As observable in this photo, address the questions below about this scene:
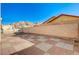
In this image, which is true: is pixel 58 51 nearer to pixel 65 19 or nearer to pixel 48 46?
pixel 48 46

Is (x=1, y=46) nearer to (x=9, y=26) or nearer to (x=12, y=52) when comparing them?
(x=12, y=52)

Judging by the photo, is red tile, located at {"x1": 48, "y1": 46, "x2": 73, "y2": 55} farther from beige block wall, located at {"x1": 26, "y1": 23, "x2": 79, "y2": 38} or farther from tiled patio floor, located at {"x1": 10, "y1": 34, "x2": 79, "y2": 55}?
beige block wall, located at {"x1": 26, "y1": 23, "x2": 79, "y2": 38}

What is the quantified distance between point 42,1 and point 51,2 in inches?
4.7

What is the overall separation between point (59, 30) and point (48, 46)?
0.25 meters

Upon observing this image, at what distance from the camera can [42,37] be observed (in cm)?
179

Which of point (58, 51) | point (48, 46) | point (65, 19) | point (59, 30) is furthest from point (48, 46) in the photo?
point (65, 19)

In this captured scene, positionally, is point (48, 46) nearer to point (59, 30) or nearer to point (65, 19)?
point (59, 30)

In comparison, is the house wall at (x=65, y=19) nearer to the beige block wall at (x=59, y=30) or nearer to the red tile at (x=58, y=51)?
the beige block wall at (x=59, y=30)

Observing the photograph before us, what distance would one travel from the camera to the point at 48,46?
178 cm

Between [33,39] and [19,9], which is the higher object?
[19,9]

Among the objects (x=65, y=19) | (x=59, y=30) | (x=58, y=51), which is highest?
(x=65, y=19)

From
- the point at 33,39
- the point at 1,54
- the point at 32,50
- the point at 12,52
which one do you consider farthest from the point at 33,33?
the point at 1,54

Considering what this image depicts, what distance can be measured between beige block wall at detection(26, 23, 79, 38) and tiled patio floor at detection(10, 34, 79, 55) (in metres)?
0.07

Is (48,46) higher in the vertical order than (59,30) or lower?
lower
